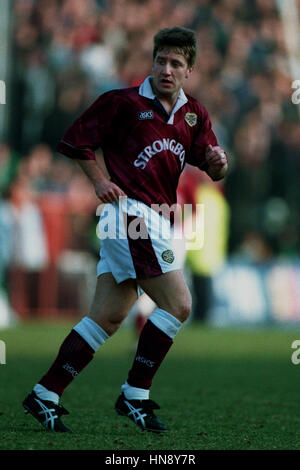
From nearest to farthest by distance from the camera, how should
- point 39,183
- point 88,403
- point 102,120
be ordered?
point 102,120
point 88,403
point 39,183

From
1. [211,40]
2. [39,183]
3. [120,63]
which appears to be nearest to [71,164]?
[39,183]

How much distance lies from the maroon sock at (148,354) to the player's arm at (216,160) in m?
0.86

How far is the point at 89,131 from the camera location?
4.71m

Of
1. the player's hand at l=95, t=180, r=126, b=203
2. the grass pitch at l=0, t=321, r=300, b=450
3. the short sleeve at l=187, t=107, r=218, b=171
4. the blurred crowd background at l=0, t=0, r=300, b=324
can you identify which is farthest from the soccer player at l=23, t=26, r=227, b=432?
the blurred crowd background at l=0, t=0, r=300, b=324

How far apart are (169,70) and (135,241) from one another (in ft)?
2.83

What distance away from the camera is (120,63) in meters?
15.1

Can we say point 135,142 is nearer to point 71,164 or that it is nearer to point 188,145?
point 188,145

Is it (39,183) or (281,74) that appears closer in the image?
(39,183)

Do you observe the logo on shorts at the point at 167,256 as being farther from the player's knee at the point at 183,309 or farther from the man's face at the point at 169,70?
the man's face at the point at 169,70

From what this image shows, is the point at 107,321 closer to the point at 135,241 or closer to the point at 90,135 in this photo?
the point at 135,241

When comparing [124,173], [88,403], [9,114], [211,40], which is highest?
[211,40]

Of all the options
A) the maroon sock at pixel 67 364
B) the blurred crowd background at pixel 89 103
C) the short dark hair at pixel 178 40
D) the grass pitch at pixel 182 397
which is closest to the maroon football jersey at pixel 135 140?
the short dark hair at pixel 178 40
